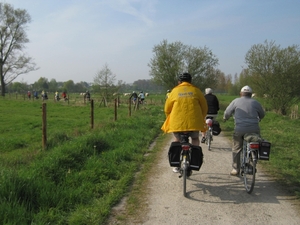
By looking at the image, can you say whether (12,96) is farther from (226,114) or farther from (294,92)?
(226,114)

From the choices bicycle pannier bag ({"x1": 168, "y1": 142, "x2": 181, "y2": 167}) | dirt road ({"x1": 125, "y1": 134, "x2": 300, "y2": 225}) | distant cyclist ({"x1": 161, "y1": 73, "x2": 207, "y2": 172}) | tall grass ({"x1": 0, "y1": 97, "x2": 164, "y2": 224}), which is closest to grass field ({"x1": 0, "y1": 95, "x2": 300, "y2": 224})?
tall grass ({"x1": 0, "y1": 97, "x2": 164, "y2": 224})

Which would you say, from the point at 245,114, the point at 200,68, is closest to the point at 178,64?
the point at 200,68

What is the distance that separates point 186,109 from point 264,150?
4.89 feet

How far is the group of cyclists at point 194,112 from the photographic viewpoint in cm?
493

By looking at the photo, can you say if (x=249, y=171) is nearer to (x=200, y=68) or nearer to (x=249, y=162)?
(x=249, y=162)

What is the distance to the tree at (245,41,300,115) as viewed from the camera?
2328 centimetres

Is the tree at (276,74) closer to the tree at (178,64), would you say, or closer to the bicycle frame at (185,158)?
the tree at (178,64)

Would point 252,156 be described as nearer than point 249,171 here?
Yes

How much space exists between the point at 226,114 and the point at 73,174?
3.29m

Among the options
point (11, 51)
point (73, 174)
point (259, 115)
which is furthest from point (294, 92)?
point (11, 51)

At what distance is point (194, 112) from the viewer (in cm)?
493

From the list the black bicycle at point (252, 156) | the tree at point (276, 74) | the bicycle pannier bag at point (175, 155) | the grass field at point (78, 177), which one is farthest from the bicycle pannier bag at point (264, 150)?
the tree at point (276, 74)

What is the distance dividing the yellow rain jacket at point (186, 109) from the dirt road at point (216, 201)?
3.72 feet

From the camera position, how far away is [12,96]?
48.4 m
